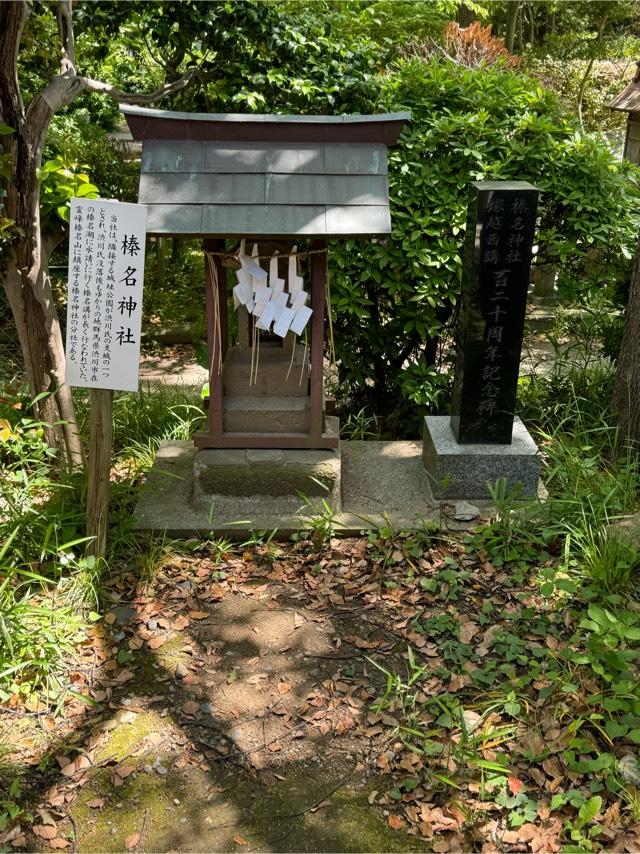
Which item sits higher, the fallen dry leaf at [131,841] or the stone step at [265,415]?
the stone step at [265,415]

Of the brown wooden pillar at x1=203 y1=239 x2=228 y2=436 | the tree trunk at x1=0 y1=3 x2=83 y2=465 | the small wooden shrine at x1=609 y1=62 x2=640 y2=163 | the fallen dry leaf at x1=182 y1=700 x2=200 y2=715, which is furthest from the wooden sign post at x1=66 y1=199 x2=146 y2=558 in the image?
the small wooden shrine at x1=609 y1=62 x2=640 y2=163

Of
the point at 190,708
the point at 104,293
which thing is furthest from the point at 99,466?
the point at 190,708

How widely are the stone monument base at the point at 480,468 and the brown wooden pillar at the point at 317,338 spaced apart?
32.3 inches

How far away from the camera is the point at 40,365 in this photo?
5051mm

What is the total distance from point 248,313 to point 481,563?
2138mm

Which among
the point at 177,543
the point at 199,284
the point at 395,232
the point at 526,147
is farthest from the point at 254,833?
the point at 199,284

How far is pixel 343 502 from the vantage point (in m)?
5.06

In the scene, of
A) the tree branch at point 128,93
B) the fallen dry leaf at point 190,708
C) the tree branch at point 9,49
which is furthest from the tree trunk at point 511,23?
the fallen dry leaf at point 190,708

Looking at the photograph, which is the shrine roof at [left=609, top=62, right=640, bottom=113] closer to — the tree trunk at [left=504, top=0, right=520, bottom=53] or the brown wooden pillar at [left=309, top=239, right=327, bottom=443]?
the tree trunk at [left=504, top=0, right=520, bottom=53]

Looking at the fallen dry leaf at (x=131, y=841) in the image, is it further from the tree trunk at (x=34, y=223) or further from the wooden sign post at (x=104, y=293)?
the tree trunk at (x=34, y=223)

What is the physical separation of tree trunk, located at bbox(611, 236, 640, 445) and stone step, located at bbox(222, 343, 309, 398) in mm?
2302

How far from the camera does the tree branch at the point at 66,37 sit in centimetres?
480

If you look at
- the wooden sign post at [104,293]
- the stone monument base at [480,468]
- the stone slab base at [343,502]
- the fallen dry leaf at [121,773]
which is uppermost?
the wooden sign post at [104,293]

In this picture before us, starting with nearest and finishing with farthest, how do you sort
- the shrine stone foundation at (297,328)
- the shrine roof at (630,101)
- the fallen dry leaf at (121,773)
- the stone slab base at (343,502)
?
1. the fallen dry leaf at (121,773)
2. the shrine stone foundation at (297,328)
3. the stone slab base at (343,502)
4. the shrine roof at (630,101)
